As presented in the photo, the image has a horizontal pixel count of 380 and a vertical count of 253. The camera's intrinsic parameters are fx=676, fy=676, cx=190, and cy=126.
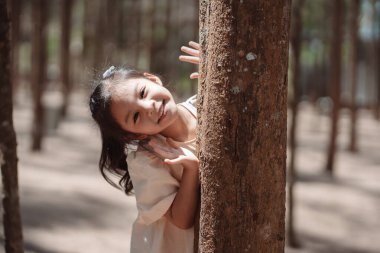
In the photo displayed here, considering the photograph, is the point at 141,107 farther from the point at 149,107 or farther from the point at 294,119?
the point at 294,119

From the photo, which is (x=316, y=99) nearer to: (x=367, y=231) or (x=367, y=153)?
(x=367, y=153)

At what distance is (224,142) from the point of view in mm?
1523

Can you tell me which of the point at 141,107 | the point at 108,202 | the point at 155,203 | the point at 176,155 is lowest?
the point at 108,202

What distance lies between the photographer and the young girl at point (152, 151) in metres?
1.68

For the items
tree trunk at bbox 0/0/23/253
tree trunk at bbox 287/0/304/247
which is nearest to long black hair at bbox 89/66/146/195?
tree trunk at bbox 0/0/23/253

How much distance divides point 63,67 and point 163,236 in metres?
10.6

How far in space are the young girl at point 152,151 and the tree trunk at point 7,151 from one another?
106 centimetres

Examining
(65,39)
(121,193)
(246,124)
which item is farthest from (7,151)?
(65,39)

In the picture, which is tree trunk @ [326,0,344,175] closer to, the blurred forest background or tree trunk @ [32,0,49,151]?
the blurred forest background

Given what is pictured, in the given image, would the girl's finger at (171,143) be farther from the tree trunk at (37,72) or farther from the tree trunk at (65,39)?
the tree trunk at (65,39)

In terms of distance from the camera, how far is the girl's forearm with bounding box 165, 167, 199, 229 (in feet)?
5.41

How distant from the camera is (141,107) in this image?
5.66 feet

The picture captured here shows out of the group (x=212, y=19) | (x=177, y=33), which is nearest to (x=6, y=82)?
(x=212, y=19)

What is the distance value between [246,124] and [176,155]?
0.83ft
